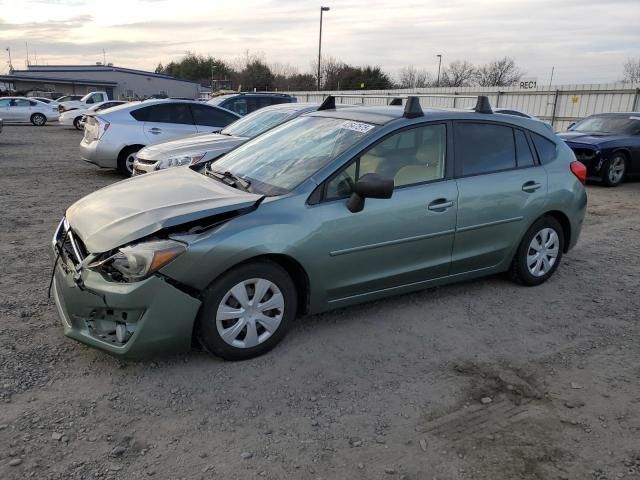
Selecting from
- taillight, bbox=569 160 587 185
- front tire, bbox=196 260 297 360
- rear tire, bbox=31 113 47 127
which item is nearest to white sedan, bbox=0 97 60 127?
rear tire, bbox=31 113 47 127

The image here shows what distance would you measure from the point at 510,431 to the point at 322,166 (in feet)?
6.97

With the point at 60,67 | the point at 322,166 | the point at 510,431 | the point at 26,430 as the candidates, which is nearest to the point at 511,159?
the point at 322,166

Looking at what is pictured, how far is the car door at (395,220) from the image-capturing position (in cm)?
376

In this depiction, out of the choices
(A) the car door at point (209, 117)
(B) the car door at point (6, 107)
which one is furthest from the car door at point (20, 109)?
(A) the car door at point (209, 117)

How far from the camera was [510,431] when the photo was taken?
9.66 feet

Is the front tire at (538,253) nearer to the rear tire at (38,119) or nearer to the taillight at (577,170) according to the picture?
the taillight at (577,170)

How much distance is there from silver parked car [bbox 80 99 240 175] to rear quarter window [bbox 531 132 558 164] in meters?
6.67

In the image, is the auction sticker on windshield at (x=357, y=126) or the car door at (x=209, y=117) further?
the car door at (x=209, y=117)

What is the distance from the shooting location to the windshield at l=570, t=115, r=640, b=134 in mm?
11844

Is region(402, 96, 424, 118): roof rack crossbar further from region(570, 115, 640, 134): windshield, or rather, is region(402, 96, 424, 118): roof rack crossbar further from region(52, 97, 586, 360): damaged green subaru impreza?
region(570, 115, 640, 134): windshield

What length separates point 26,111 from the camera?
26.8 metres

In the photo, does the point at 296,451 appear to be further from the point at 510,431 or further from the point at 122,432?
the point at 510,431

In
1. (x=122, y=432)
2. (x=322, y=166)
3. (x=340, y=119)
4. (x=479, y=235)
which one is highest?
(x=340, y=119)

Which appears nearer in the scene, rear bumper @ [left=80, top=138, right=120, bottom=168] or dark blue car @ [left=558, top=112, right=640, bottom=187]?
rear bumper @ [left=80, top=138, right=120, bottom=168]
